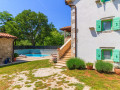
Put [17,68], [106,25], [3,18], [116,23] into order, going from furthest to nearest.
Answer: [3,18]
[17,68]
[106,25]
[116,23]

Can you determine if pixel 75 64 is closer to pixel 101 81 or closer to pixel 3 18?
pixel 101 81

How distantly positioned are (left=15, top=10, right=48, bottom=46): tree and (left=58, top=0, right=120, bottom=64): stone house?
26842mm

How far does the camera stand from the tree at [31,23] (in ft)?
103

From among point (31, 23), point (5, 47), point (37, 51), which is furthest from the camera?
point (31, 23)

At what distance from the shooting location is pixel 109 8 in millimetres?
6875

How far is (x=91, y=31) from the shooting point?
7.77 meters

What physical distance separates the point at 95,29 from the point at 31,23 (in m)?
30.6

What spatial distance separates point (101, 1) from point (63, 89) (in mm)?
Answer: 8383

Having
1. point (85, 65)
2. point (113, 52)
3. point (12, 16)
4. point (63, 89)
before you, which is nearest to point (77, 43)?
point (85, 65)

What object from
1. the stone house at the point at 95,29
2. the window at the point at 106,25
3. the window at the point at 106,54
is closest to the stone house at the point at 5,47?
the stone house at the point at 95,29

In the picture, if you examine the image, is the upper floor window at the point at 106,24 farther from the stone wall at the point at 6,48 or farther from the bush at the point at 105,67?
the stone wall at the point at 6,48

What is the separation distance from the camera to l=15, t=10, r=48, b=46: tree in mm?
31487

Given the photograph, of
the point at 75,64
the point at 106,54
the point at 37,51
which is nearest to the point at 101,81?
the point at 75,64

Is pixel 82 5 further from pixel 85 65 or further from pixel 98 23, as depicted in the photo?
pixel 85 65
